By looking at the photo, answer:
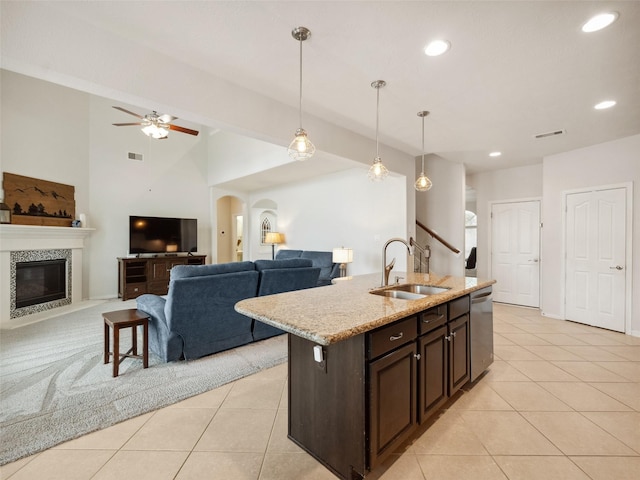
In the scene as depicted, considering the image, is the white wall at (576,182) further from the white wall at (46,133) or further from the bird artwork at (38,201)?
the white wall at (46,133)

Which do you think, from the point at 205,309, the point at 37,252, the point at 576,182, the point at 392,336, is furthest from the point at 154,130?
the point at 576,182

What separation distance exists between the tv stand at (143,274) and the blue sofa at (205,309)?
3385 mm

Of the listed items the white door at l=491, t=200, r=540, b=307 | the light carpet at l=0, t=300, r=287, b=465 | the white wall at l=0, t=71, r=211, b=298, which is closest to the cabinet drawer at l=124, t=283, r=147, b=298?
the white wall at l=0, t=71, r=211, b=298

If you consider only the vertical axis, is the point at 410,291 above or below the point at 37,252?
below

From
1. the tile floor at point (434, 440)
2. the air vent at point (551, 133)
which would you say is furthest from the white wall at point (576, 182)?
the tile floor at point (434, 440)

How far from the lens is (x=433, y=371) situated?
1.89 m

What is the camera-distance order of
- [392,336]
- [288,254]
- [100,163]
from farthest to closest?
[288,254], [100,163], [392,336]

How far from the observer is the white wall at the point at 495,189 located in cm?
539

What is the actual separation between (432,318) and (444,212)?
3.97 meters

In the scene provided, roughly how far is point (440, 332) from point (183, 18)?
2.65 m

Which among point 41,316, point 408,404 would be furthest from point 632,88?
point 41,316

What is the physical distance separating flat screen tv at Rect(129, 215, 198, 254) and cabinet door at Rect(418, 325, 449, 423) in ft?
21.2

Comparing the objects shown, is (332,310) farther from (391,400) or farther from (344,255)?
(344,255)

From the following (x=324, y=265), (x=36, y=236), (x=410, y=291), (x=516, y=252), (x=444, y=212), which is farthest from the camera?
(x=324, y=265)
